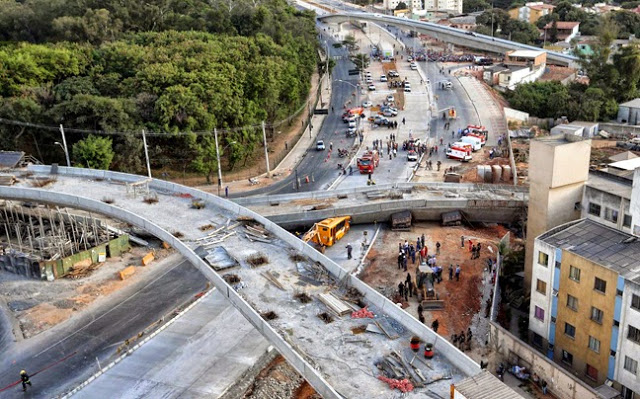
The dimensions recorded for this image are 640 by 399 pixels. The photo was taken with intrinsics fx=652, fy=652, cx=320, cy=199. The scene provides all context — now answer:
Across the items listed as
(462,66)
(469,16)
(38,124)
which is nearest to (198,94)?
(38,124)

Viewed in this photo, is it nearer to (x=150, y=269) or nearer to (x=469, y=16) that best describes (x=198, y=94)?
(x=150, y=269)

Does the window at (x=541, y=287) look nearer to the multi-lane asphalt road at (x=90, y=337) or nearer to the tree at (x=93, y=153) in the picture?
the multi-lane asphalt road at (x=90, y=337)

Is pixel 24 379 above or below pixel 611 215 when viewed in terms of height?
below

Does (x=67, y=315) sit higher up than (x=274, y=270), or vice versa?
(x=274, y=270)

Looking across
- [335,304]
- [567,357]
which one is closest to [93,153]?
[335,304]

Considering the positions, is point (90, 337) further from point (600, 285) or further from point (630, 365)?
point (630, 365)

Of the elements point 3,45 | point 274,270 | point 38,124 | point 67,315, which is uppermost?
point 3,45
